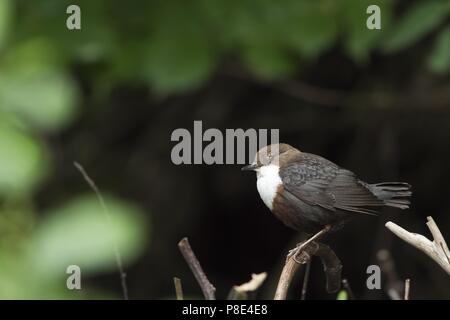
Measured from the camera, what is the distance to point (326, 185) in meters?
1.35

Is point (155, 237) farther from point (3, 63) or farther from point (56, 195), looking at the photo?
Result: point (3, 63)

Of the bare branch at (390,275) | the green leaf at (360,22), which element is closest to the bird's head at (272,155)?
the bare branch at (390,275)

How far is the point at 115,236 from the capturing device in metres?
1.27

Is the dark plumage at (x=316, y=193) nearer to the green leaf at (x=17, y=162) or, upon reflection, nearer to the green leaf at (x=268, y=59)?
the green leaf at (x=17, y=162)

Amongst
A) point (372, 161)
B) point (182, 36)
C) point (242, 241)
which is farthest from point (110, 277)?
point (182, 36)

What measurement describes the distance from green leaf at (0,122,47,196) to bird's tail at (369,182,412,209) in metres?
0.64

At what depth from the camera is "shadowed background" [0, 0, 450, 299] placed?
388cm

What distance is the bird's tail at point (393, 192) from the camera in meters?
1.37

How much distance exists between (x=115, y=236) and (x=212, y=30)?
9.21ft

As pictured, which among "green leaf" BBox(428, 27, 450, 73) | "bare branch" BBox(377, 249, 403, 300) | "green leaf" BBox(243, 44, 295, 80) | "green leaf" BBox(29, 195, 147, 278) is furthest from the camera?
"green leaf" BBox(243, 44, 295, 80)

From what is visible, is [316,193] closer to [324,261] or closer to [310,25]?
[324,261]

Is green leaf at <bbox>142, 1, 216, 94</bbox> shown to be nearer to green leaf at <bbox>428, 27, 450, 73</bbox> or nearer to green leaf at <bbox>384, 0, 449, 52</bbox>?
green leaf at <bbox>384, 0, 449, 52</bbox>

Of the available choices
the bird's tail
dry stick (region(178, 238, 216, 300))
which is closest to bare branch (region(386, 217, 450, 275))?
the bird's tail

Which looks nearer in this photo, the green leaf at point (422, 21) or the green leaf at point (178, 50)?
the green leaf at point (422, 21)
